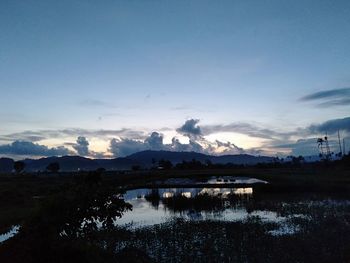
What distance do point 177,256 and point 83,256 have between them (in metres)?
5.47

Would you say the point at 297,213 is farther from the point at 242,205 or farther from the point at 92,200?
the point at 92,200

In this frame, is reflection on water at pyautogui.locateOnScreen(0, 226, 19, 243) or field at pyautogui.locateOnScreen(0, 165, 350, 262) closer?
field at pyautogui.locateOnScreen(0, 165, 350, 262)

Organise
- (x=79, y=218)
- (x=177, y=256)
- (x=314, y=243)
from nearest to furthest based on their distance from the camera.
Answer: (x=79, y=218) → (x=177, y=256) → (x=314, y=243)

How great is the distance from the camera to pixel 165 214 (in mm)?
37750

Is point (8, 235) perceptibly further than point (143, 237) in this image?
Yes

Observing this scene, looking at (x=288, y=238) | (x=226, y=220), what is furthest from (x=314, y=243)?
(x=226, y=220)

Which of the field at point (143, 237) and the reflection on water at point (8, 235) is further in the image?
the reflection on water at point (8, 235)

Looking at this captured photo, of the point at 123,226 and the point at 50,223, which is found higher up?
the point at 50,223

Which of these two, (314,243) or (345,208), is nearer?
(314,243)

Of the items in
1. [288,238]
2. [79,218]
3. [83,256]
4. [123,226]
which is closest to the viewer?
[83,256]

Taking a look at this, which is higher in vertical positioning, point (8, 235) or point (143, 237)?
point (8, 235)

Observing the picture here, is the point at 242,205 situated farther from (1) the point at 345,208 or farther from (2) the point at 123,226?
(2) the point at 123,226

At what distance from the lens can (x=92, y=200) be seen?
18.9m

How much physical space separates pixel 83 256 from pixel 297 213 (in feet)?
74.4
